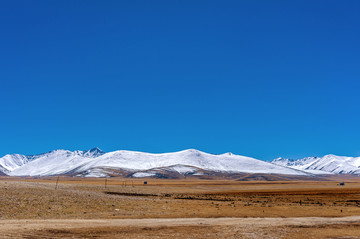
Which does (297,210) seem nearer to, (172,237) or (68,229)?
(172,237)

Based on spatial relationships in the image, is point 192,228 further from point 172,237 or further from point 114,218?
point 114,218

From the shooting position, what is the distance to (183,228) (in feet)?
102

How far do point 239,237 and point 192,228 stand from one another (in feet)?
17.4

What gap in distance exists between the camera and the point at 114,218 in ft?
120

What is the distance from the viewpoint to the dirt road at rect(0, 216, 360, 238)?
88.7 feet

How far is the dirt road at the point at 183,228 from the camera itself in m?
27.0

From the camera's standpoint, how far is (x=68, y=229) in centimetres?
2855

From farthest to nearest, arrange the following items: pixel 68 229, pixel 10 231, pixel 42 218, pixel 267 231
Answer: pixel 42 218
pixel 267 231
pixel 68 229
pixel 10 231

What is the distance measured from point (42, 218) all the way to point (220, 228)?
1789cm

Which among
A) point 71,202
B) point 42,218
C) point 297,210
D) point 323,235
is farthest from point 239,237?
point 71,202

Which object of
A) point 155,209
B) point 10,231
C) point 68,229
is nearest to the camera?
point 10,231

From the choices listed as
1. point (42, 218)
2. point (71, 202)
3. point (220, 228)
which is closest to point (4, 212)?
point (42, 218)

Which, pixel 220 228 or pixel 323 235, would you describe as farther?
pixel 220 228

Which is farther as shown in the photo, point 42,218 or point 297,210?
point 297,210
